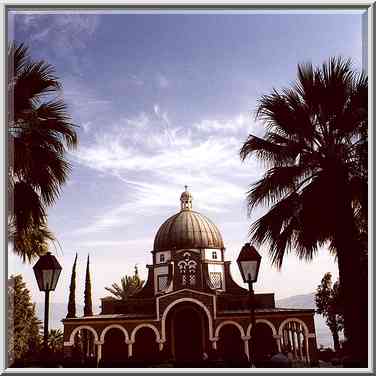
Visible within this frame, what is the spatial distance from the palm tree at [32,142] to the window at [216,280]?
29.2 metres

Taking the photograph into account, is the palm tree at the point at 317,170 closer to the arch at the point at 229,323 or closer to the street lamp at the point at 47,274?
the street lamp at the point at 47,274

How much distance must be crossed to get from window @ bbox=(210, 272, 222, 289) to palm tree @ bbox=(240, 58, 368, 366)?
94.3 feet

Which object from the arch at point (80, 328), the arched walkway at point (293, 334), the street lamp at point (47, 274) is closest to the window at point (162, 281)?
the arch at point (80, 328)

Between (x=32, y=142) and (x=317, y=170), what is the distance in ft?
18.9

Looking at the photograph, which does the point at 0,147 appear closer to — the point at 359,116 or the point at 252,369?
the point at 252,369

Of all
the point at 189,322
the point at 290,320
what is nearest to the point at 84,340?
the point at 189,322

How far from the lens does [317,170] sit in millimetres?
10523

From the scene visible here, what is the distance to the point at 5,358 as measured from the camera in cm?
816

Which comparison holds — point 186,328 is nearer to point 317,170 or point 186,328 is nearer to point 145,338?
point 145,338

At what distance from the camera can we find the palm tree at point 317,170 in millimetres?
9969

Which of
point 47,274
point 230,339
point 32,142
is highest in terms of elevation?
point 32,142

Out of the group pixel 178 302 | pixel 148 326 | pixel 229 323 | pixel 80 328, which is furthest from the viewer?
pixel 178 302

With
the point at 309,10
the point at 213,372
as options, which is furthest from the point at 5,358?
the point at 309,10

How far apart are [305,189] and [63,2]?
5771 mm
